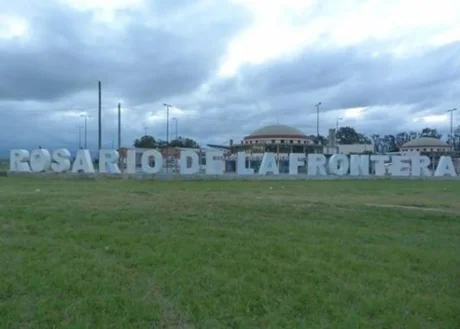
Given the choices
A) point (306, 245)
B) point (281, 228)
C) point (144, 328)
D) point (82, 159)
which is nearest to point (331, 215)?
point (281, 228)

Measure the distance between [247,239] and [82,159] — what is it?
2498 cm

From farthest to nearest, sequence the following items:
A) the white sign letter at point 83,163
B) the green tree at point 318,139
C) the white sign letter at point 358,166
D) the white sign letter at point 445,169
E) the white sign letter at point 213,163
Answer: the green tree at point 318,139
the white sign letter at point 445,169
the white sign letter at point 358,166
the white sign letter at point 213,163
the white sign letter at point 83,163

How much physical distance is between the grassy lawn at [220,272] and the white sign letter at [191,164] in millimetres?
20703

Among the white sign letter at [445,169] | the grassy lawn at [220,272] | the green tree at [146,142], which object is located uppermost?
the green tree at [146,142]

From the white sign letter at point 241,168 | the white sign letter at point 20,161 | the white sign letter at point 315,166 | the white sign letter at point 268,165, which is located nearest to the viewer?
the white sign letter at point 20,161

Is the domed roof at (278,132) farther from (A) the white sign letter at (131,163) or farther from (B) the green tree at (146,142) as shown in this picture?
(A) the white sign letter at (131,163)

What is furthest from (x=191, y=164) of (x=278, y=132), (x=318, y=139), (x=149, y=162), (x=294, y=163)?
(x=318, y=139)

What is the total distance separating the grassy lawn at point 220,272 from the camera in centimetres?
466

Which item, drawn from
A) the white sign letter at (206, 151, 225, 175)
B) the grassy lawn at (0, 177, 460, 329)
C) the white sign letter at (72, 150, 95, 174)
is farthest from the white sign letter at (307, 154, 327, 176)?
the grassy lawn at (0, 177, 460, 329)

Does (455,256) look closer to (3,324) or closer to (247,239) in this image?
(247,239)

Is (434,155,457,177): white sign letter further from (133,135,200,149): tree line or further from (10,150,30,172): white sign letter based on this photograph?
(133,135,200,149): tree line

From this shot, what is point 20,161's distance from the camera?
1240 inches

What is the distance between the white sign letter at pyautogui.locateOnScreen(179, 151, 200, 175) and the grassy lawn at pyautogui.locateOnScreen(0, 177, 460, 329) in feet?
67.9

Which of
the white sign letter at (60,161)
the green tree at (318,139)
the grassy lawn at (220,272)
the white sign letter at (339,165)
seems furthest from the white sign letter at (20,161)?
the green tree at (318,139)
